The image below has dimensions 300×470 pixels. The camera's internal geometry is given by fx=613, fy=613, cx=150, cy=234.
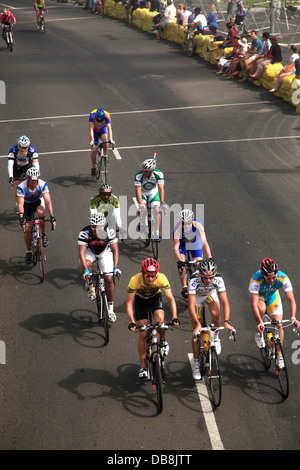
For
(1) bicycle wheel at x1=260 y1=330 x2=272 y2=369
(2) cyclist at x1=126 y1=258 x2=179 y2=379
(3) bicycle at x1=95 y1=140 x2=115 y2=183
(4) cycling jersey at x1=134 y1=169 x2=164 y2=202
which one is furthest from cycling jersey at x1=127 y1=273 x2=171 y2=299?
(3) bicycle at x1=95 y1=140 x2=115 y2=183

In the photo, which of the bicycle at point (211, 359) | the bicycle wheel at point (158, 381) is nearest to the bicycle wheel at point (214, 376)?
the bicycle at point (211, 359)

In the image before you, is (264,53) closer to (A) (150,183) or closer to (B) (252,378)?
(A) (150,183)

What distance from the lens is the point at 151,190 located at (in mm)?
13695

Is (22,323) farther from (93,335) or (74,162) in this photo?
(74,162)

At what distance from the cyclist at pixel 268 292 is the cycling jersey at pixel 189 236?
2201mm

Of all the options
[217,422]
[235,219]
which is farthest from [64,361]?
[235,219]

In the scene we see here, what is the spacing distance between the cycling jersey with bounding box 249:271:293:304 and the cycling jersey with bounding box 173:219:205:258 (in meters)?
2.18

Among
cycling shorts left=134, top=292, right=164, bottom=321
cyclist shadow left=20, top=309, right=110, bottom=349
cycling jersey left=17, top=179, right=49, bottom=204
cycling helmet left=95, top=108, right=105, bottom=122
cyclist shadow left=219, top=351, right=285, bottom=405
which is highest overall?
cycling helmet left=95, top=108, right=105, bottom=122

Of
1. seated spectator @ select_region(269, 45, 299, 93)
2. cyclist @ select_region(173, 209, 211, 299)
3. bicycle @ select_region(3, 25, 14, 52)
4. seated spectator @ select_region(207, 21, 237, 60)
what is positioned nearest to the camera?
cyclist @ select_region(173, 209, 211, 299)

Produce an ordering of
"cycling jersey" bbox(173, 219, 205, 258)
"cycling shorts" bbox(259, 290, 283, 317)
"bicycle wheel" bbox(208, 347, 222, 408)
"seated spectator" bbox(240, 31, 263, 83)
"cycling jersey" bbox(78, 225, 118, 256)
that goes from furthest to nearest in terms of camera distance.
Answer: "seated spectator" bbox(240, 31, 263, 83)
"cycling jersey" bbox(173, 219, 205, 258)
"cycling jersey" bbox(78, 225, 118, 256)
"cycling shorts" bbox(259, 290, 283, 317)
"bicycle wheel" bbox(208, 347, 222, 408)

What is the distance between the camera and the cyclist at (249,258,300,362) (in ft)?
30.3

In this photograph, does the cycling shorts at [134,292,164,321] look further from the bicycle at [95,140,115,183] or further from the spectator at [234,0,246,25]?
the spectator at [234,0,246,25]

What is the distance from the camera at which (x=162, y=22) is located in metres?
36.4

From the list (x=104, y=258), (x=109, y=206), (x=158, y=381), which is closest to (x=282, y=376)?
(x=158, y=381)
